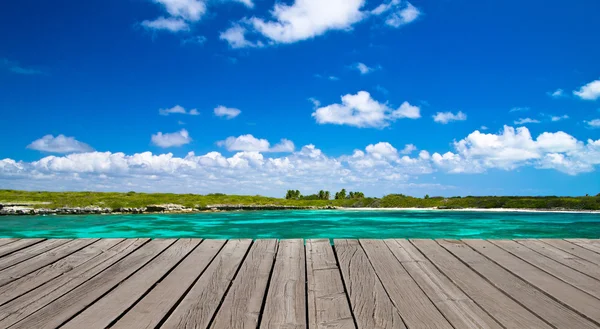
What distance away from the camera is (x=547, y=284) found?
8.16 ft

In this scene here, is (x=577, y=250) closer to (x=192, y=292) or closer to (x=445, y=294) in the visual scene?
(x=445, y=294)

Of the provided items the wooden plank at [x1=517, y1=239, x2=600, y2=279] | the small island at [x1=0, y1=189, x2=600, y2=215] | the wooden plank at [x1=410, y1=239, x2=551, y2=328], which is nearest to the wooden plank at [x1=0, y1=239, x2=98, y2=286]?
the wooden plank at [x1=410, y1=239, x2=551, y2=328]

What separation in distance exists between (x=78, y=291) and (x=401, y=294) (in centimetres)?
194

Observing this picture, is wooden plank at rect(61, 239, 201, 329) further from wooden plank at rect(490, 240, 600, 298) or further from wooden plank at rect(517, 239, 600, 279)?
wooden plank at rect(517, 239, 600, 279)

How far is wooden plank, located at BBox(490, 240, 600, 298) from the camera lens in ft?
8.10

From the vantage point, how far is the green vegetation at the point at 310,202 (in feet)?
104

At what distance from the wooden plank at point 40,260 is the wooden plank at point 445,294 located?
9.04ft

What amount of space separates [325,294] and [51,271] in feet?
6.75

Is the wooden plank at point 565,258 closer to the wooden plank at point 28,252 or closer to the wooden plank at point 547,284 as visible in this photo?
the wooden plank at point 547,284

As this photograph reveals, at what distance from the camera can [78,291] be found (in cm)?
234

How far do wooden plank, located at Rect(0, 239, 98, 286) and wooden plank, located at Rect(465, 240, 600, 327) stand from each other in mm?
3347

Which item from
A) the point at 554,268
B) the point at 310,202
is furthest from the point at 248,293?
the point at 310,202

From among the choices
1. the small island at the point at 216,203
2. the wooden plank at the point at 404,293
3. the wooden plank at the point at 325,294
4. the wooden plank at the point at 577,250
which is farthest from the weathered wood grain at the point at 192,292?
the small island at the point at 216,203

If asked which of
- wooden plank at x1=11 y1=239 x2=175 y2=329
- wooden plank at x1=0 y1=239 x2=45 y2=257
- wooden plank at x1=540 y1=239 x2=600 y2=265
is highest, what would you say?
wooden plank at x1=540 y1=239 x2=600 y2=265
